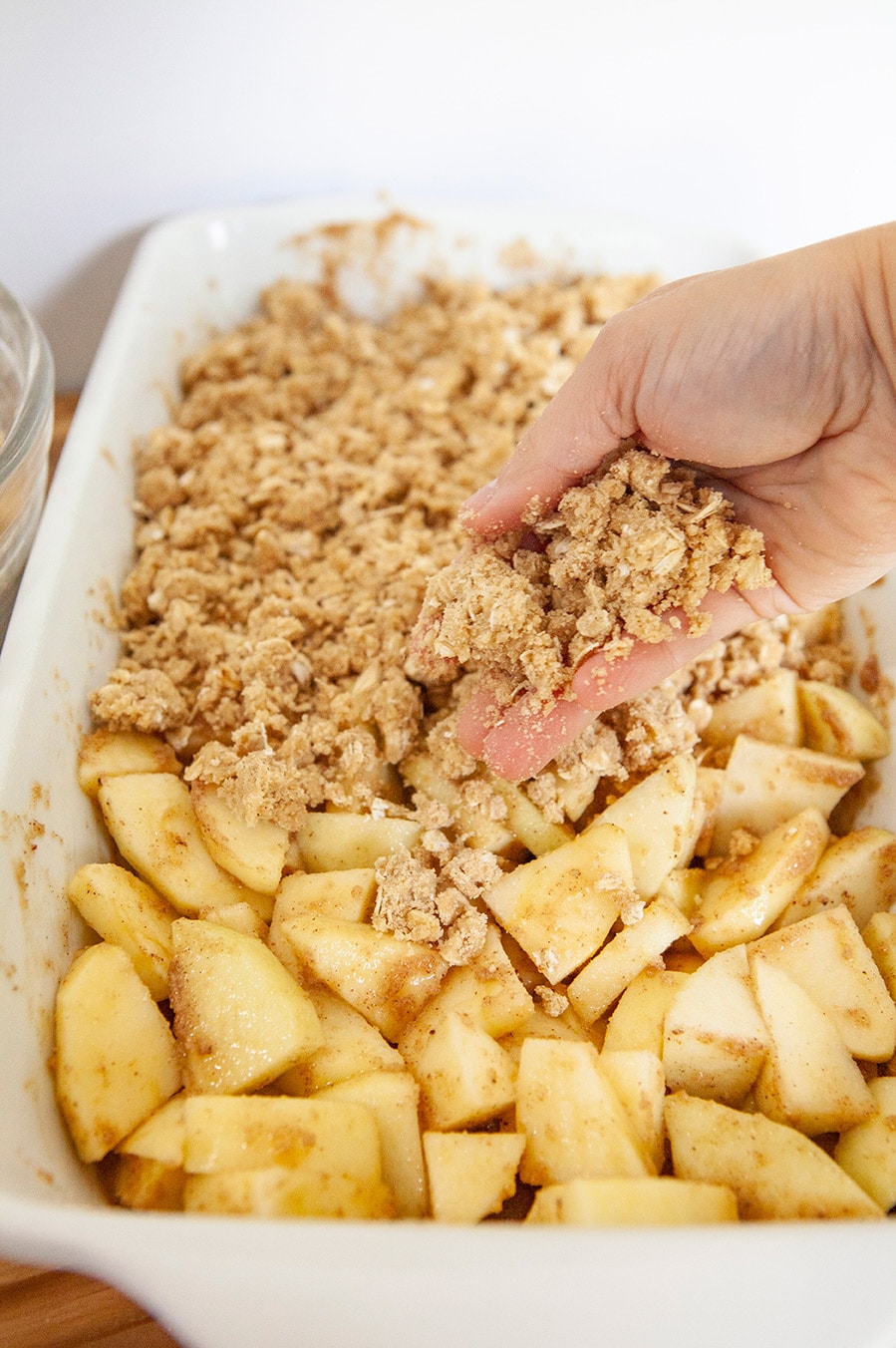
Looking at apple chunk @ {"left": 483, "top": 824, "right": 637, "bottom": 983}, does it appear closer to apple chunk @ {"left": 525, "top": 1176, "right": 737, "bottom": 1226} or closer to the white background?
apple chunk @ {"left": 525, "top": 1176, "right": 737, "bottom": 1226}

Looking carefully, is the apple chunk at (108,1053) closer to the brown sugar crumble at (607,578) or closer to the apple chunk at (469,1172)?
the apple chunk at (469,1172)

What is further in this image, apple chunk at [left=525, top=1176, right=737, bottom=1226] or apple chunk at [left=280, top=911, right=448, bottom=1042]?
apple chunk at [left=280, top=911, right=448, bottom=1042]

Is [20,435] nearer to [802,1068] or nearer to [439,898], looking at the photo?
[439,898]

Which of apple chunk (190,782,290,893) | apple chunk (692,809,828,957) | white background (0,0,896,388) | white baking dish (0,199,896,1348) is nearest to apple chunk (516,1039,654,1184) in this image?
white baking dish (0,199,896,1348)

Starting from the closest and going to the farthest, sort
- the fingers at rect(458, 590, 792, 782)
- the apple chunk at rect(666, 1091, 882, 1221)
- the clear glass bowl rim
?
the apple chunk at rect(666, 1091, 882, 1221) < the fingers at rect(458, 590, 792, 782) < the clear glass bowl rim

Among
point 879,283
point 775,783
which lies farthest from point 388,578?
point 879,283

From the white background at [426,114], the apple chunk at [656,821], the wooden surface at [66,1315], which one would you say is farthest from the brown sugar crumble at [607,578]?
the white background at [426,114]
